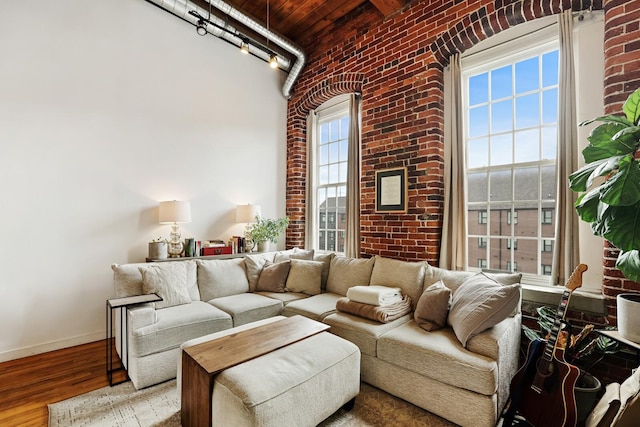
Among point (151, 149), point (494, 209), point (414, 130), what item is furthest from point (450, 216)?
point (151, 149)

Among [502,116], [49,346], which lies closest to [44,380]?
[49,346]

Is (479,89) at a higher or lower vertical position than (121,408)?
higher

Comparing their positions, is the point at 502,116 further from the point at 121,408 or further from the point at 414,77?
the point at 121,408

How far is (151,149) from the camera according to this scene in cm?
358

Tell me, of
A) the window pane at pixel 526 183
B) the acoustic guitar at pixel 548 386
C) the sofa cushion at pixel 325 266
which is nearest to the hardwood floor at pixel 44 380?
the sofa cushion at pixel 325 266

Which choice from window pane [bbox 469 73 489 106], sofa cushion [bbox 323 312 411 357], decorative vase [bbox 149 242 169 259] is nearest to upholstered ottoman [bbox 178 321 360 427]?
sofa cushion [bbox 323 312 411 357]

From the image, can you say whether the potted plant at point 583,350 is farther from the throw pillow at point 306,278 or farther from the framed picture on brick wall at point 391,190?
the throw pillow at point 306,278

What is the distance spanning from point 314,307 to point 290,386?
1.27 metres

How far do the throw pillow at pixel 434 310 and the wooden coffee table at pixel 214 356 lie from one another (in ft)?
2.61

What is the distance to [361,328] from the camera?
2.36 meters

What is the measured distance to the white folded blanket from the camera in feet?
8.20

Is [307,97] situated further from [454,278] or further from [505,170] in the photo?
[454,278]

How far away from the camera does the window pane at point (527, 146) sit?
2.79 metres

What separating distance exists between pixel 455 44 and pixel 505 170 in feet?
4.58
